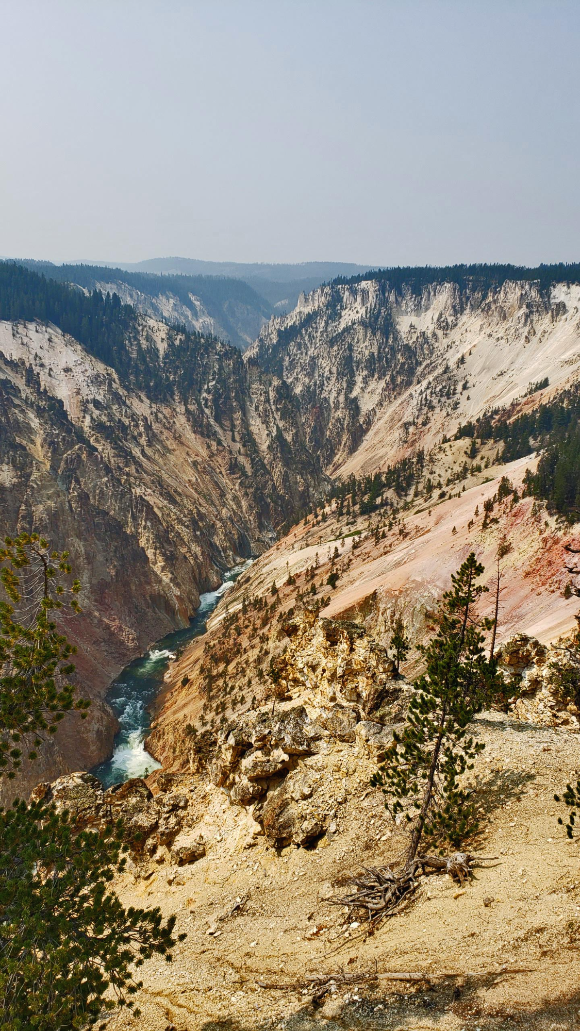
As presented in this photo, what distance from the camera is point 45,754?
44.5 m

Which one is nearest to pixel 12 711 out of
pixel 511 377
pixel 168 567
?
pixel 168 567

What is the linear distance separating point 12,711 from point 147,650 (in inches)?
2461

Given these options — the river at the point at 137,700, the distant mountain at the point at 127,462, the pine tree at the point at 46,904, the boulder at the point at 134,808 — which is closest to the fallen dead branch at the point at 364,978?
the pine tree at the point at 46,904

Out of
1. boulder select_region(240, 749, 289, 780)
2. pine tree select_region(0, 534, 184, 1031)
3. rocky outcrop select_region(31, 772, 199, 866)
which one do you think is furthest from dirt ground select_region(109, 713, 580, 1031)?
pine tree select_region(0, 534, 184, 1031)

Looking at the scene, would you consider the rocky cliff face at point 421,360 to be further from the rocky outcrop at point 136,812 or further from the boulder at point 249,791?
the rocky outcrop at point 136,812

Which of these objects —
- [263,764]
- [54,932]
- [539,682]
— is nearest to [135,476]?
[263,764]

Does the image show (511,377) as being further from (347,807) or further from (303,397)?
(347,807)

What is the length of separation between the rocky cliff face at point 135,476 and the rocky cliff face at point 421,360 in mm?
27986

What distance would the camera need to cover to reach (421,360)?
17012cm

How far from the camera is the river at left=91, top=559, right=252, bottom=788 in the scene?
4759 centimetres

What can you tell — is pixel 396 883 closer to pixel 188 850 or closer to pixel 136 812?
pixel 188 850

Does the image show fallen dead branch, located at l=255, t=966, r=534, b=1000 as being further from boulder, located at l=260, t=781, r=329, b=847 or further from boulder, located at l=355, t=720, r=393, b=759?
boulder, located at l=355, t=720, r=393, b=759

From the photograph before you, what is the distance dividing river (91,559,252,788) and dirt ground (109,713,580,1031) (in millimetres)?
28812

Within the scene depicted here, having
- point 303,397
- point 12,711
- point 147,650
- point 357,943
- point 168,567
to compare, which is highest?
point 303,397
